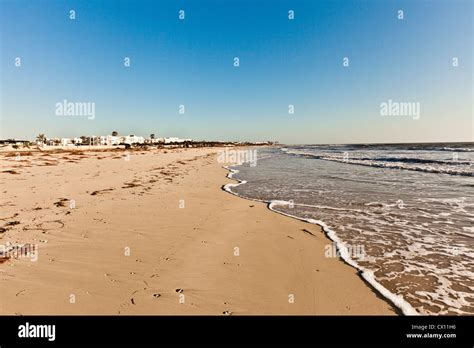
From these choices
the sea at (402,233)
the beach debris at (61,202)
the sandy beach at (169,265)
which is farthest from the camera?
the beach debris at (61,202)

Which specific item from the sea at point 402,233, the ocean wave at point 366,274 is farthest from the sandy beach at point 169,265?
the sea at point 402,233

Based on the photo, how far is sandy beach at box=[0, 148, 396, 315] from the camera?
4.11 m

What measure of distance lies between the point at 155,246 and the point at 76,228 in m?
2.71

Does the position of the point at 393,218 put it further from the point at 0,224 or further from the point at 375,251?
the point at 0,224

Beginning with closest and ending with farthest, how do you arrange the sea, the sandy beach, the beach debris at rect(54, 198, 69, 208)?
the sandy beach → the sea → the beach debris at rect(54, 198, 69, 208)

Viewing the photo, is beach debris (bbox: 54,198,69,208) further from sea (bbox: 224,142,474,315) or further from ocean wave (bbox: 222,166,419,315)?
ocean wave (bbox: 222,166,419,315)

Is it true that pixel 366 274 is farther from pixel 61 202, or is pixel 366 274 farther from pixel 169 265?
pixel 61 202

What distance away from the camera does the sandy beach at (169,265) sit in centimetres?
411

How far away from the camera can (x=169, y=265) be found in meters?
5.43

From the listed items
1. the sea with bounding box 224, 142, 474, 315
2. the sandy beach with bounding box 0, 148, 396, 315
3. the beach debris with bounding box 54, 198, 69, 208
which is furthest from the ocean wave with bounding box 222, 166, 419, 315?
the beach debris with bounding box 54, 198, 69, 208

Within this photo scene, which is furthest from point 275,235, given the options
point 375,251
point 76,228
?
point 76,228

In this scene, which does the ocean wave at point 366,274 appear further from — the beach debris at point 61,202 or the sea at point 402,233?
the beach debris at point 61,202

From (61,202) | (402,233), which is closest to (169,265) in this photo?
(402,233)
